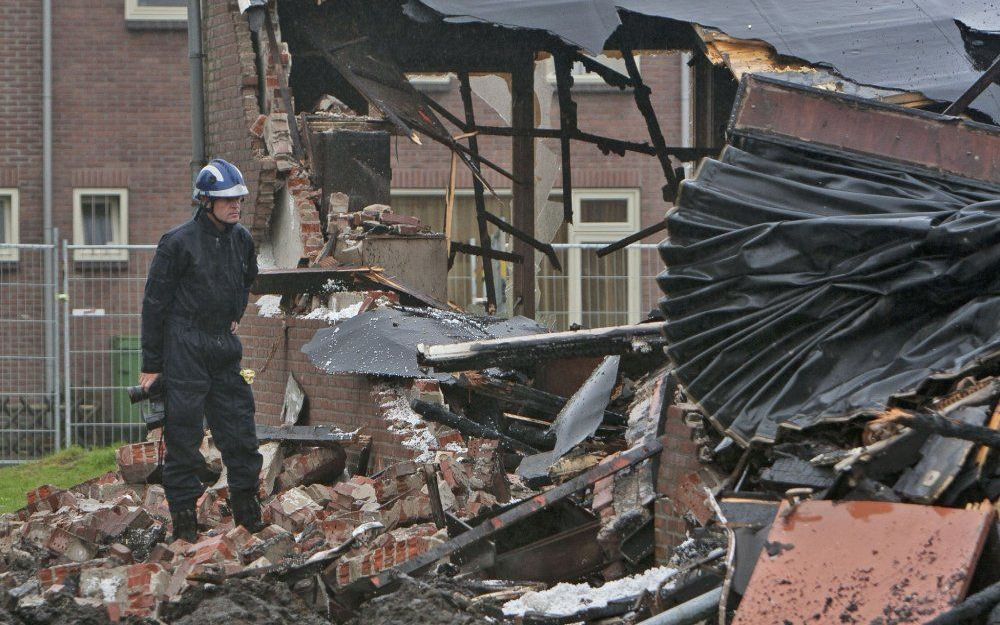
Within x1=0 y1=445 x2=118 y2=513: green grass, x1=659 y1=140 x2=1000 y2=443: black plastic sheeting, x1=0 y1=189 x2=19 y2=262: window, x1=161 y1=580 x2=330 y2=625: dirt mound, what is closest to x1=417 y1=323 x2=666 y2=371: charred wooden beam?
x1=659 y1=140 x2=1000 y2=443: black plastic sheeting

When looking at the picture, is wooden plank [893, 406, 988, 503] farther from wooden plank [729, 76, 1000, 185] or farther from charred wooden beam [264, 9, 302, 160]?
charred wooden beam [264, 9, 302, 160]

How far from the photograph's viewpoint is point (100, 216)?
62.4ft

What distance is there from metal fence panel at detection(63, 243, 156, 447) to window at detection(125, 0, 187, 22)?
221 inches

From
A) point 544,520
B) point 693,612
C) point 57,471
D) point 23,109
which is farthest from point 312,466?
point 23,109

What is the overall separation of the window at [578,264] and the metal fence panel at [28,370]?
4.37m

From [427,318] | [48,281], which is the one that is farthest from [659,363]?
[48,281]

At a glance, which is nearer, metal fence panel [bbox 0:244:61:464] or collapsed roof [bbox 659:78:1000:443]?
collapsed roof [bbox 659:78:1000:443]

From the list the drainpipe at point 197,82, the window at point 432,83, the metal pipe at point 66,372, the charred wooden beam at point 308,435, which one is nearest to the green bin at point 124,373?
the metal pipe at point 66,372

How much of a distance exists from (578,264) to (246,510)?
844 centimetres

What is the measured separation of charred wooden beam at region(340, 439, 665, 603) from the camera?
5914mm

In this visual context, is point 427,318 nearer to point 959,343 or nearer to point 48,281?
point 959,343

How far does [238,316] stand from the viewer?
7508 millimetres

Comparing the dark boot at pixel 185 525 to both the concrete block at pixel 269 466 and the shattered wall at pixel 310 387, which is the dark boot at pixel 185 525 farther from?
the shattered wall at pixel 310 387

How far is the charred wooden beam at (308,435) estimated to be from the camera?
8.75 metres
